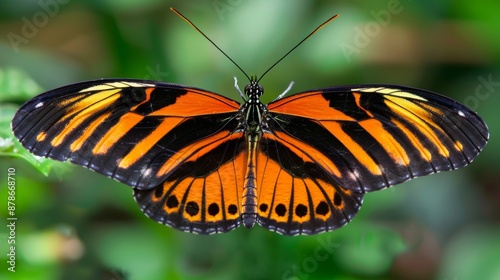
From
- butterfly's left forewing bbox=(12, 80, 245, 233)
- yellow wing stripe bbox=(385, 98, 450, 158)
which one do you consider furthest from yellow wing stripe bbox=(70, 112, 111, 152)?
yellow wing stripe bbox=(385, 98, 450, 158)

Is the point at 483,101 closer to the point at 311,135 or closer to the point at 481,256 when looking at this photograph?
the point at 481,256

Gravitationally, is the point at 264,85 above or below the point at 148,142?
above

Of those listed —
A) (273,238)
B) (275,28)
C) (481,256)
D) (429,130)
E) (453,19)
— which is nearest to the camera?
(429,130)

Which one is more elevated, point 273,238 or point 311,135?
point 311,135

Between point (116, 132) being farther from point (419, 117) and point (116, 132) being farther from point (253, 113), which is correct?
point (419, 117)

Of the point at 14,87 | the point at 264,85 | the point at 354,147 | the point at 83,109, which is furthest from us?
the point at 264,85

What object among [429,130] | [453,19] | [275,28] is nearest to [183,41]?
[275,28]

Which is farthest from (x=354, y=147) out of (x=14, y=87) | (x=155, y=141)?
(x=14, y=87)
